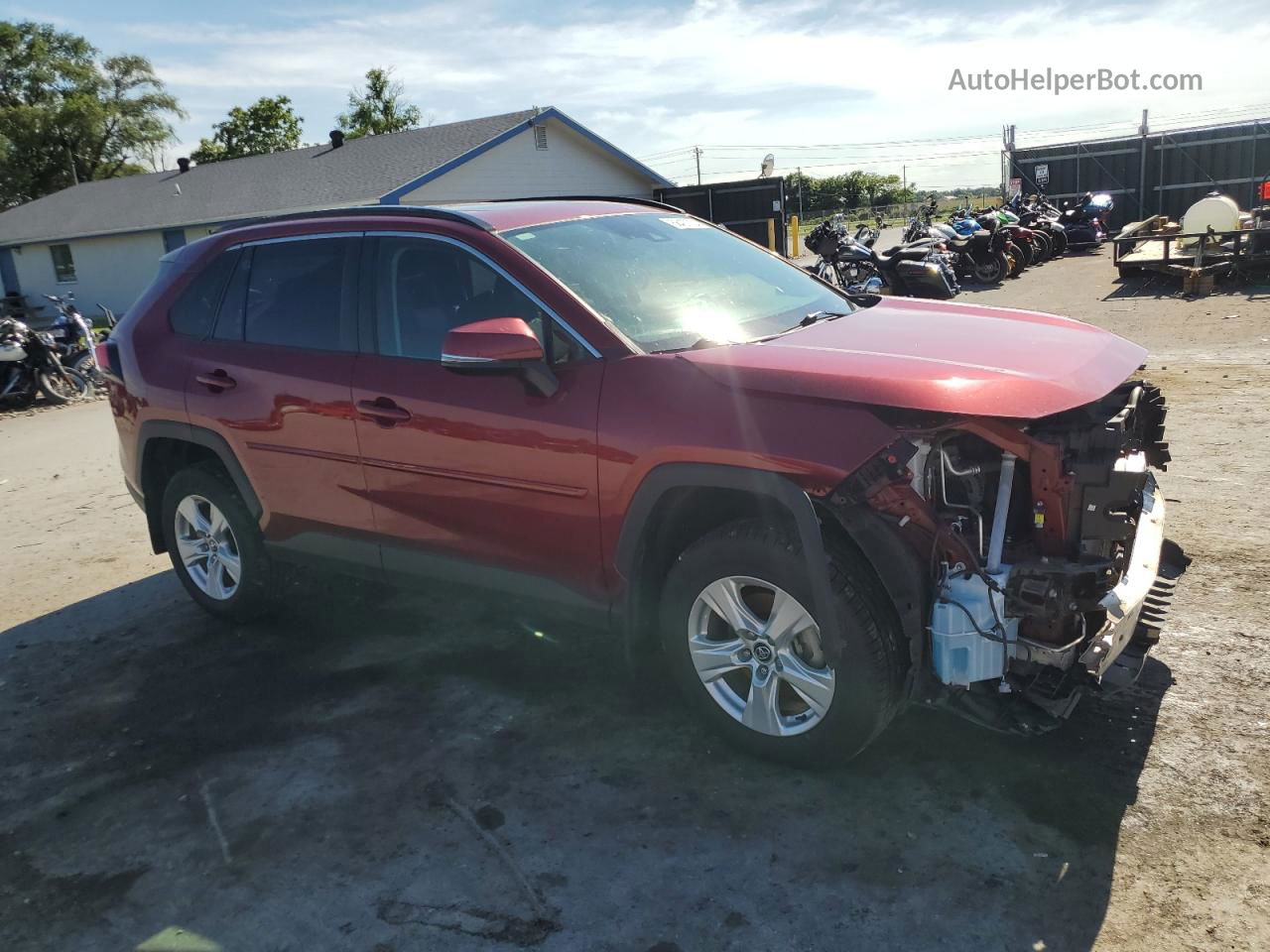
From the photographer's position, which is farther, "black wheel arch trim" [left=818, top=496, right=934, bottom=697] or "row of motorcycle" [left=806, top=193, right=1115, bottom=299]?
"row of motorcycle" [left=806, top=193, right=1115, bottom=299]

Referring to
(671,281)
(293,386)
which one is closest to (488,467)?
(671,281)

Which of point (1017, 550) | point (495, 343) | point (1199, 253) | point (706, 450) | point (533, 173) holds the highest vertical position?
point (533, 173)

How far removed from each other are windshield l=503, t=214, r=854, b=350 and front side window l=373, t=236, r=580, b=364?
20 centimetres

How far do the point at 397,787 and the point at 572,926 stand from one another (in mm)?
1029

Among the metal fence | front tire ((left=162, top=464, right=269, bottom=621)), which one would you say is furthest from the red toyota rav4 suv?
the metal fence

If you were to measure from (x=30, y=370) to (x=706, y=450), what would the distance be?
13.8 metres

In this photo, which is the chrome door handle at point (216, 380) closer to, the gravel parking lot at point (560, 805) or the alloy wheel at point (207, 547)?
the alloy wheel at point (207, 547)

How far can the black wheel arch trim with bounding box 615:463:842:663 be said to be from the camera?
3016 mm

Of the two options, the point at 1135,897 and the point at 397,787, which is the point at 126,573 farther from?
the point at 1135,897

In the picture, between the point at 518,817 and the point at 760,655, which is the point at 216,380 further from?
the point at 760,655

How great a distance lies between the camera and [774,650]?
331 centimetres

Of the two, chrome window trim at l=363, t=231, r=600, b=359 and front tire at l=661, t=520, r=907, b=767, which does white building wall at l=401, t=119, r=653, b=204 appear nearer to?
chrome window trim at l=363, t=231, r=600, b=359

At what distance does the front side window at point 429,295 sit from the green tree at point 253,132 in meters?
58.2

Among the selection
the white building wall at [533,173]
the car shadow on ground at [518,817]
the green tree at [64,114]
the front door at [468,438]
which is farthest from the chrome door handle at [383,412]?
the green tree at [64,114]
